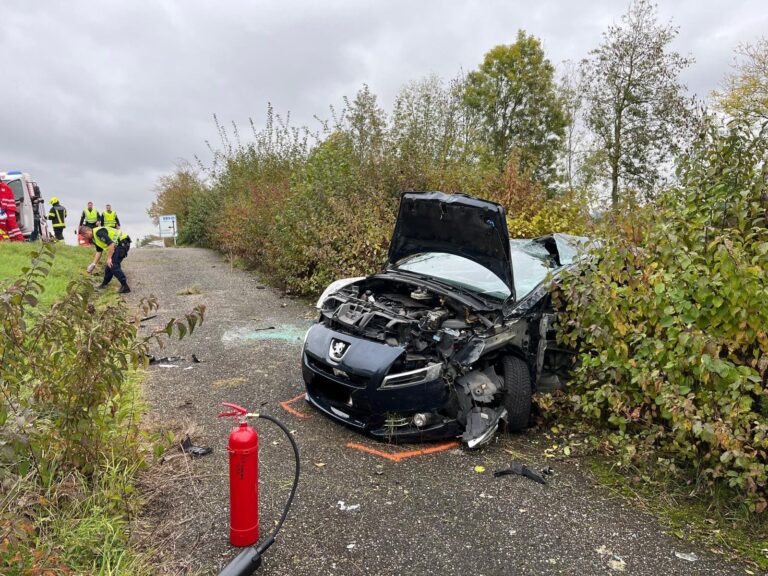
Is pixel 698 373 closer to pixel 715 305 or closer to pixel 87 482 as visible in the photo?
pixel 715 305

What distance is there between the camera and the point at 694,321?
3.44 meters

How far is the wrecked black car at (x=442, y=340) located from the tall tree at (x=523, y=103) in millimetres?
21078

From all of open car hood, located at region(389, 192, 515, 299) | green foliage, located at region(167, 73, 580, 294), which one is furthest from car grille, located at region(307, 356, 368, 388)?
green foliage, located at region(167, 73, 580, 294)

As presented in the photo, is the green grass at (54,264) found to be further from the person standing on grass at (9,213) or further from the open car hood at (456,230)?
the open car hood at (456,230)

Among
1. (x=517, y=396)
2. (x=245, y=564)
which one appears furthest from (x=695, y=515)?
(x=245, y=564)

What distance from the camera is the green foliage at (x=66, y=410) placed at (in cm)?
264

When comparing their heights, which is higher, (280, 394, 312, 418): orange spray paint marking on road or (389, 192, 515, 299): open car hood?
(389, 192, 515, 299): open car hood

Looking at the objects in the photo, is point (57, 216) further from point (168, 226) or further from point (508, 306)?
point (508, 306)

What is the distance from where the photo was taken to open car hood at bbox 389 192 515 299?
4.43 metres

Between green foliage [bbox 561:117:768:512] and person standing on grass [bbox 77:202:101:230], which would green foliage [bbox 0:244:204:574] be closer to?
green foliage [bbox 561:117:768:512]

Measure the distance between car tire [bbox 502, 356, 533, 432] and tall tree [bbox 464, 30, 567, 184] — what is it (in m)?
21.8

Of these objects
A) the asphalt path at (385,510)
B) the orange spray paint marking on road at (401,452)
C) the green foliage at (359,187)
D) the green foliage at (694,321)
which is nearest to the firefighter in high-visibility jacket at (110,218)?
the green foliage at (359,187)

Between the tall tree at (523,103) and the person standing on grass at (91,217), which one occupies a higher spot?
the tall tree at (523,103)

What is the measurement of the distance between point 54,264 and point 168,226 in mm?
11558
